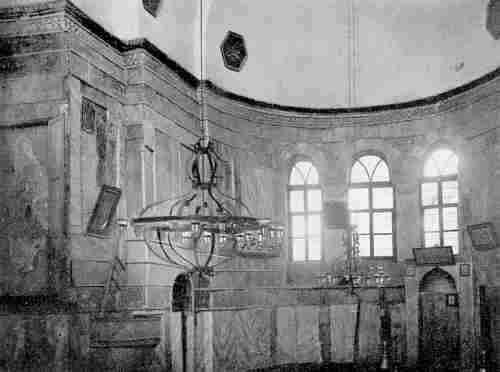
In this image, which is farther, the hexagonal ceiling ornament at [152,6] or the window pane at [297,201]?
the window pane at [297,201]

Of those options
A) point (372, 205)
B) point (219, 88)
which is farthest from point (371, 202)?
point (219, 88)

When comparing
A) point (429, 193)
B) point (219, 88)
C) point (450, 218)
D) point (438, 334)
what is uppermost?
point (219, 88)

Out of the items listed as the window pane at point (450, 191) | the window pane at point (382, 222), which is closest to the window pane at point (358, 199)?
the window pane at point (382, 222)

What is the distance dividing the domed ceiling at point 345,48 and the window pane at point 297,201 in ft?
5.76

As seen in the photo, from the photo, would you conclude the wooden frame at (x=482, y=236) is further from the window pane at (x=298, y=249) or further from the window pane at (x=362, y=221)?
the window pane at (x=298, y=249)

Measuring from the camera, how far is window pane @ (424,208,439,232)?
13594 mm

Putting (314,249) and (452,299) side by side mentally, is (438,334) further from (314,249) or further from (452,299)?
(314,249)

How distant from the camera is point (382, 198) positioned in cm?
1412

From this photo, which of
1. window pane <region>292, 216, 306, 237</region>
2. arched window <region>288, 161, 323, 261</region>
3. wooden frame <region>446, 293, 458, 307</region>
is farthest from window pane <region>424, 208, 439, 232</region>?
window pane <region>292, 216, 306, 237</region>

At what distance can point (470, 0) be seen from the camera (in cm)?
1266

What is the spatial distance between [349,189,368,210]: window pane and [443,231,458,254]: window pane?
163 centimetres

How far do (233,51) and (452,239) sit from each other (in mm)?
5286

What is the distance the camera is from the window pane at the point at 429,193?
1366 cm

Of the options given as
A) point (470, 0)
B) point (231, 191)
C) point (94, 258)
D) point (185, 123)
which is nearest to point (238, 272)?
point (231, 191)
